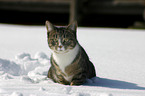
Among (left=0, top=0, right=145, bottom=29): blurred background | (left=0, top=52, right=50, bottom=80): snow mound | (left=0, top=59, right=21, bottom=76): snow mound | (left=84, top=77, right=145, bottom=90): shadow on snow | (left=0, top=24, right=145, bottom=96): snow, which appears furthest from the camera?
(left=0, top=0, right=145, bottom=29): blurred background

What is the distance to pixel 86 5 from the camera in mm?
9398

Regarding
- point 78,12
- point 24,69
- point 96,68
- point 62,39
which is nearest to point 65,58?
point 62,39

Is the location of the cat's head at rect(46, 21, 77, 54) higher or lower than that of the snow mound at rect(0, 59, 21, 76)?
higher

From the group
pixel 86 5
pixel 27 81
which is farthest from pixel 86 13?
pixel 27 81

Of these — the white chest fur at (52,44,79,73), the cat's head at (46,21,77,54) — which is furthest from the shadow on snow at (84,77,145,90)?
the cat's head at (46,21,77,54)

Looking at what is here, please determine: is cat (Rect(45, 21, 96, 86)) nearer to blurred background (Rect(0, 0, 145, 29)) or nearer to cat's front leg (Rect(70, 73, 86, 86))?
cat's front leg (Rect(70, 73, 86, 86))

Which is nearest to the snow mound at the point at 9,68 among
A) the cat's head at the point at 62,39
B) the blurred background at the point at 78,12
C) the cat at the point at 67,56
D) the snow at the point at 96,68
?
the snow at the point at 96,68

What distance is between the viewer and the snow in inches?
108

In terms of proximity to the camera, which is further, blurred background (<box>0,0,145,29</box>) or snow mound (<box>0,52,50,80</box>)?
Result: blurred background (<box>0,0,145,29</box>)

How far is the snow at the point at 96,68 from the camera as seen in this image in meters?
2.74

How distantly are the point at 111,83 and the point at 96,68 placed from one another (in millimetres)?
807

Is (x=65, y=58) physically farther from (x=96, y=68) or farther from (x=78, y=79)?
(x=96, y=68)

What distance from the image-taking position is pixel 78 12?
30.7 feet

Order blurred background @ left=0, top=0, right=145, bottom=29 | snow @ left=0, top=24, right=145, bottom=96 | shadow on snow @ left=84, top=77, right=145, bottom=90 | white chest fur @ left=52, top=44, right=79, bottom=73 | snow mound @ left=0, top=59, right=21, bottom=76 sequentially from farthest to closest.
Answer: blurred background @ left=0, top=0, right=145, bottom=29
snow mound @ left=0, top=59, right=21, bottom=76
shadow on snow @ left=84, top=77, right=145, bottom=90
white chest fur @ left=52, top=44, right=79, bottom=73
snow @ left=0, top=24, right=145, bottom=96
